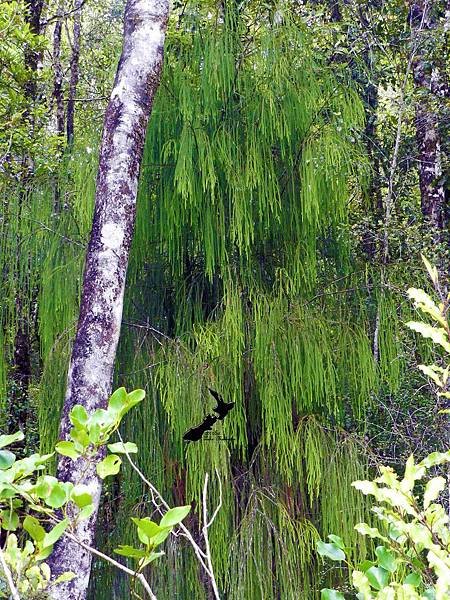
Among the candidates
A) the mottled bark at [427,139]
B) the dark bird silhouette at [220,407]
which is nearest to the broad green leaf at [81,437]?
the dark bird silhouette at [220,407]

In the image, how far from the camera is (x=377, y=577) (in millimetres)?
928

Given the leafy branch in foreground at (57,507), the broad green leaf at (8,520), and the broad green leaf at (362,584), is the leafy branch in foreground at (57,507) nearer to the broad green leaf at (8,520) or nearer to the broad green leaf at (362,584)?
the broad green leaf at (8,520)

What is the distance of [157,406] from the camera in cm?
240

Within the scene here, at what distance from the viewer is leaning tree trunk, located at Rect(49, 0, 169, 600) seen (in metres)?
1.71

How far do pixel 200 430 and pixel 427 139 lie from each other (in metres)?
2.65

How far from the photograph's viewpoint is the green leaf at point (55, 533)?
0.79m

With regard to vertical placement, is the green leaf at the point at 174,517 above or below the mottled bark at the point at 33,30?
below

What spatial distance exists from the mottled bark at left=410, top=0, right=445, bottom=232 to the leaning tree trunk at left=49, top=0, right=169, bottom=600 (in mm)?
2087

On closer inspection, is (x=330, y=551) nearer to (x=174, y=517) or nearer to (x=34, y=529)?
(x=174, y=517)

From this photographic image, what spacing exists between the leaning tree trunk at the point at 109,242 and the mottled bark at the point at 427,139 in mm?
2087

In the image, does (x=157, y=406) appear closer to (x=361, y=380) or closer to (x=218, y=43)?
(x=361, y=380)

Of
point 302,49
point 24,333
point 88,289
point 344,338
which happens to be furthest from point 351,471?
point 24,333

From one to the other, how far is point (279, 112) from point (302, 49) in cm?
32

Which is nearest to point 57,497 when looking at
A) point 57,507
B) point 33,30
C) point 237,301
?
point 57,507
